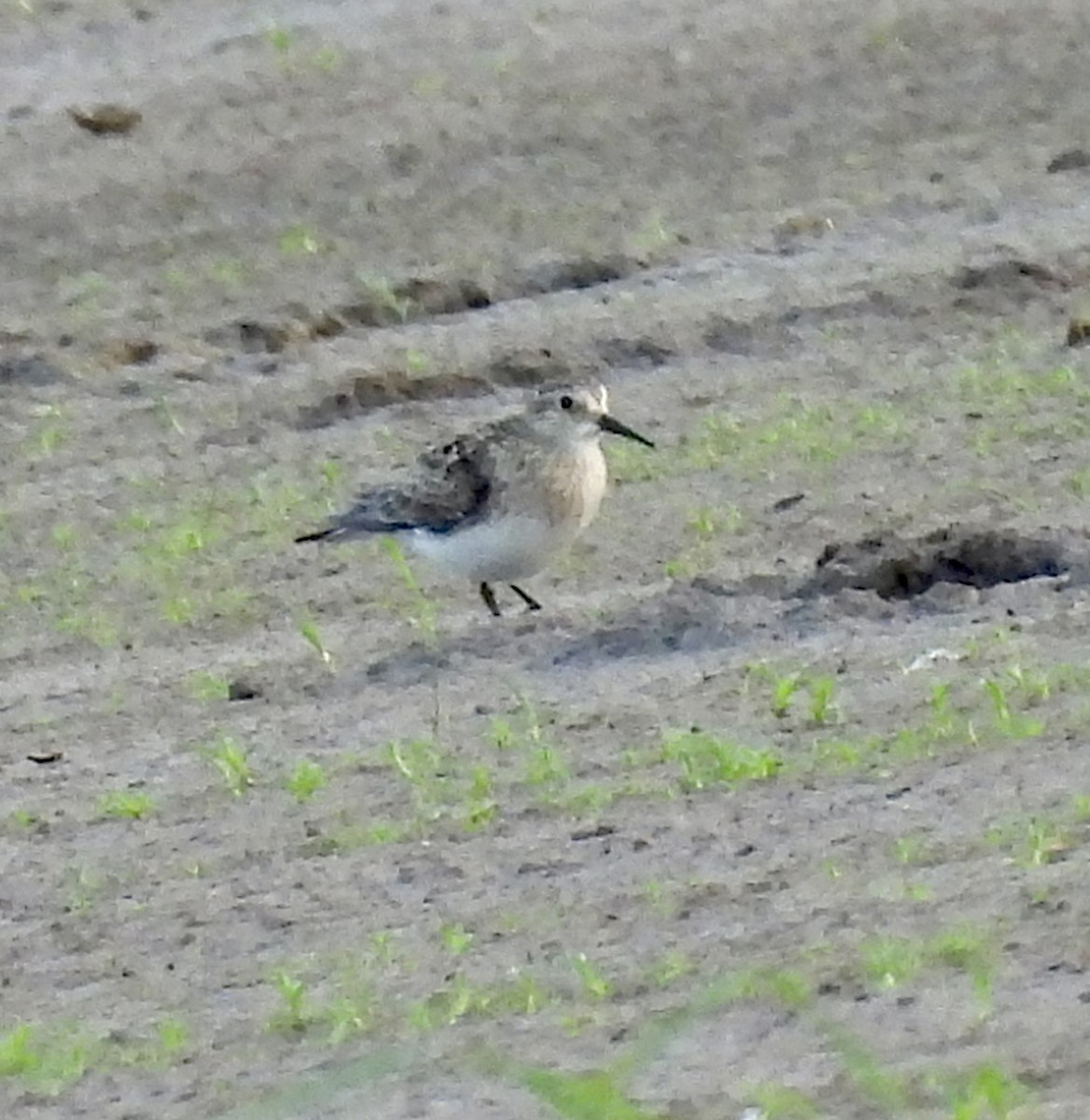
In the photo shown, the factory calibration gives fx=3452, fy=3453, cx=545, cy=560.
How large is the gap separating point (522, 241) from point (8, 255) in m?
2.27

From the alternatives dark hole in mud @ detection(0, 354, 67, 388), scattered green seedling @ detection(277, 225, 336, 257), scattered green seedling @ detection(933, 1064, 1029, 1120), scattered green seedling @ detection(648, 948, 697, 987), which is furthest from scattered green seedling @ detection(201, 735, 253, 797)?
scattered green seedling @ detection(277, 225, 336, 257)

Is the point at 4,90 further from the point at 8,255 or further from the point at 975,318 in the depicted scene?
the point at 975,318

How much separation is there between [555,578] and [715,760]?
281cm

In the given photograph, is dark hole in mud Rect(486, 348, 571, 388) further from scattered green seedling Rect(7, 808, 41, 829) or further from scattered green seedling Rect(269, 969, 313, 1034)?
scattered green seedling Rect(269, 969, 313, 1034)

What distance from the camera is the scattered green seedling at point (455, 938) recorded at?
6.33 metres

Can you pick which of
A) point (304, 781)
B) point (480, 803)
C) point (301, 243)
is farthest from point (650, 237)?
point (480, 803)

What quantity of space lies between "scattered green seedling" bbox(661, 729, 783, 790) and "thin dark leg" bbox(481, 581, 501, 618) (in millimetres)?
2031

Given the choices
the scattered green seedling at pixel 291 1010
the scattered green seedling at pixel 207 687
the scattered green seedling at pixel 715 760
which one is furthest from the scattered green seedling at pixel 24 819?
the scattered green seedling at pixel 291 1010

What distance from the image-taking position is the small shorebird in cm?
984

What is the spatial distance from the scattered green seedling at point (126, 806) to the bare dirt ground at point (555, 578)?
0.04 ft

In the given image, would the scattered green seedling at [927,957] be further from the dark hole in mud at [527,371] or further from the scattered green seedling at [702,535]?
the dark hole in mud at [527,371]

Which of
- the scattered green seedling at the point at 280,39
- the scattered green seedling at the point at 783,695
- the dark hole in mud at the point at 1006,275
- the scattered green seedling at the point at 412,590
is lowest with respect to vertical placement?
the scattered green seedling at the point at 280,39

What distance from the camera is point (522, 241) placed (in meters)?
14.6

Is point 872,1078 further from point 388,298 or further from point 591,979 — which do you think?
point 388,298
